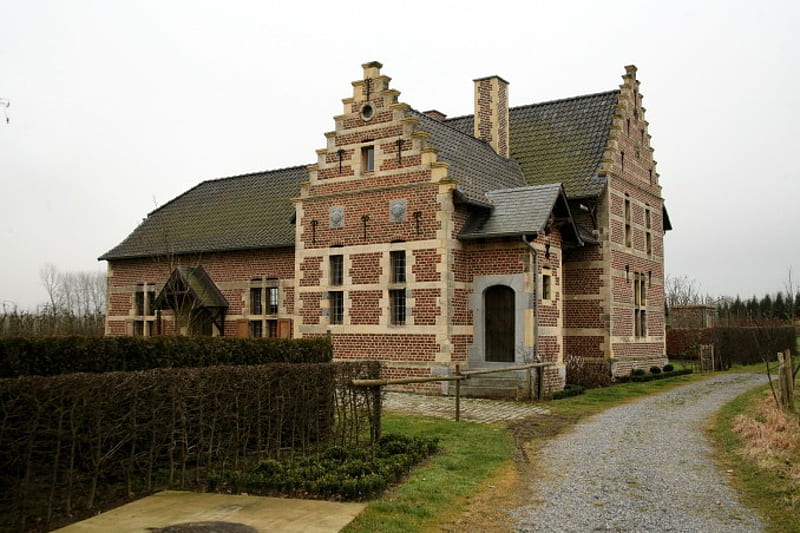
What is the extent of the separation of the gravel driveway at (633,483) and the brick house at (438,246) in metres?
5.79

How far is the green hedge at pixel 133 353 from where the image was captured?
329 inches

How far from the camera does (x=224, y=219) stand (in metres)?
29.5

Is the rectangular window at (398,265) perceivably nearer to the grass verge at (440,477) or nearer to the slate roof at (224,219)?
the slate roof at (224,219)

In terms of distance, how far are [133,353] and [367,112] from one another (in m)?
13.5

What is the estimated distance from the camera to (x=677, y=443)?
12.6 meters

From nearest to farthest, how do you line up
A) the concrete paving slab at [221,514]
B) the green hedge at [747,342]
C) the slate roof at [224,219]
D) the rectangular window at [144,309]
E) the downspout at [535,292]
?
1. the concrete paving slab at [221,514]
2. the downspout at [535,292]
3. the slate roof at [224,219]
4. the rectangular window at [144,309]
5. the green hedge at [747,342]

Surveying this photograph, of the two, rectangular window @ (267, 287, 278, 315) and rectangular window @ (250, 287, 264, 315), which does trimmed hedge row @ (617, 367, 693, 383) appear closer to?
rectangular window @ (267, 287, 278, 315)

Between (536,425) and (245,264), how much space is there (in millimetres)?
15125

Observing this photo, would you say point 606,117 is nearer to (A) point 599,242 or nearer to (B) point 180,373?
(A) point 599,242

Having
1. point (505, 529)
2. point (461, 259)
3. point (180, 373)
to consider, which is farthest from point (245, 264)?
point (505, 529)

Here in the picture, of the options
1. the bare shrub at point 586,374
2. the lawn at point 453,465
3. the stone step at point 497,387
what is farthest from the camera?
the bare shrub at point 586,374

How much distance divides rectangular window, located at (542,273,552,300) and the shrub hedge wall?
32.3 feet

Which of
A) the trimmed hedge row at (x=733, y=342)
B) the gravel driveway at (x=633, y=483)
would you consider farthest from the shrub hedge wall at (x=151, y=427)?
the trimmed hedge row at (x=733, y=342)

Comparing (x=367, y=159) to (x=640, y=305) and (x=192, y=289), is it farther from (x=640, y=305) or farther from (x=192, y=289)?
(x=640, y=305)
